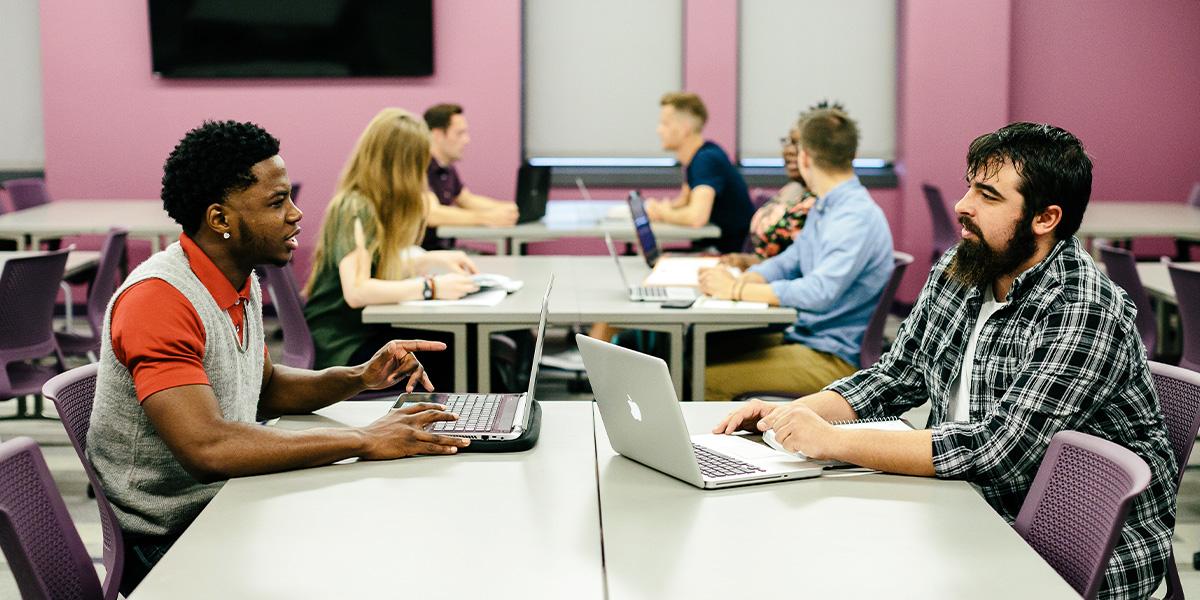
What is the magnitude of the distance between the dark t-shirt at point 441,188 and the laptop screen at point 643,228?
170 centimetres

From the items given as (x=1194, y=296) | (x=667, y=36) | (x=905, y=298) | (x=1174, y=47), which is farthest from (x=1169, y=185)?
(x=1194, y=296)

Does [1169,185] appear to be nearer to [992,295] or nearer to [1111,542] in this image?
[992,295]

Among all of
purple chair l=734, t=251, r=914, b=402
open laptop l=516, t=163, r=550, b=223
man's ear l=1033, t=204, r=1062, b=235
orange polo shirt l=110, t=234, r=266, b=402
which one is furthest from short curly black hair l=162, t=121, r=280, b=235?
open laptop l=516, t=163, r=550, b=223

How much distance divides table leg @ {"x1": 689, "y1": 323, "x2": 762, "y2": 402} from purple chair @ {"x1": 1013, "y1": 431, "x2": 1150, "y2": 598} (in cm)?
182

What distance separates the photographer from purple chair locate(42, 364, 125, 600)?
208cm

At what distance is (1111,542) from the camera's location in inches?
65.4

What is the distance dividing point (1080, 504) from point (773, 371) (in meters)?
2.01

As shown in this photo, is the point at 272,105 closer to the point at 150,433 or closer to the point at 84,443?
the point at 84,443

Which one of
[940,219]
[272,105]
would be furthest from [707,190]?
[272,105]

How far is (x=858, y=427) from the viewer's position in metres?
2.25

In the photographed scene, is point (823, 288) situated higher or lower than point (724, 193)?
lower

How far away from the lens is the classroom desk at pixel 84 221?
593cm

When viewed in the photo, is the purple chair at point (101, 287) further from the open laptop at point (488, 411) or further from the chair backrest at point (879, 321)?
the chair backrest at point (879, 321)

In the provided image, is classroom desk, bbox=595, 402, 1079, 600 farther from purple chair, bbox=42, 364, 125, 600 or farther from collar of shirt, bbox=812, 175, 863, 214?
collar of shirt, bbox=812, 175, 863, 214
